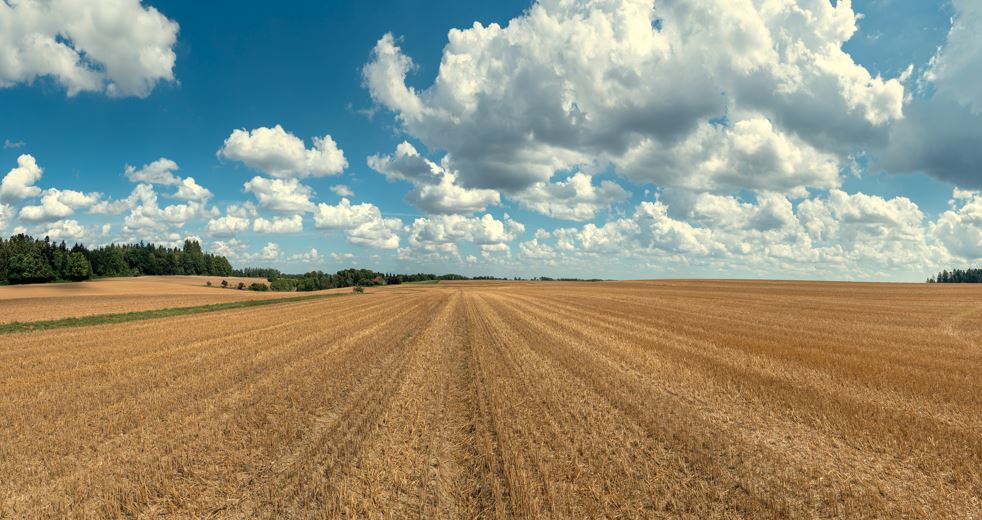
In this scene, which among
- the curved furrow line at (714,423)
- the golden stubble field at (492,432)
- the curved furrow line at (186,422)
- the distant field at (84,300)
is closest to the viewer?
the golden stubble field at (492,432)

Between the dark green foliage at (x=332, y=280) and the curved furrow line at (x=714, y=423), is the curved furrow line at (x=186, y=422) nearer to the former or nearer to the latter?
the curved furrow line at (x=714, y=423)

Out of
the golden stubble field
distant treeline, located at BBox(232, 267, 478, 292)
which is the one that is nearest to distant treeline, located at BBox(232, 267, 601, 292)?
distant treeline, located at BBox(232, 267, 478, 292)

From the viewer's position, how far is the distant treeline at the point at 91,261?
316ft

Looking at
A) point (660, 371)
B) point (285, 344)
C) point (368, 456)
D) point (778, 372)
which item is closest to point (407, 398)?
point (368, 456)

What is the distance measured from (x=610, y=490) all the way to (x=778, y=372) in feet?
30.2

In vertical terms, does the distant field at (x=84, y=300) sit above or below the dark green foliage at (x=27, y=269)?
below

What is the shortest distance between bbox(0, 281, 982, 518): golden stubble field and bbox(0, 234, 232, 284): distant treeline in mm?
122531

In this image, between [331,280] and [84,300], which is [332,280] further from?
[84,300]

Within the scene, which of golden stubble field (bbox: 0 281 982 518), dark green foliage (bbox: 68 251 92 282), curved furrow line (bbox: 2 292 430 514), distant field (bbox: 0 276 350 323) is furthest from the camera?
dark green foliage (bbox: 68 251 92 282)

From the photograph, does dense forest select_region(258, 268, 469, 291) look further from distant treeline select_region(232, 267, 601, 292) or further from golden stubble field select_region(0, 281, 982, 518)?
golden stubble field select_region(0, 281, 982, 518)

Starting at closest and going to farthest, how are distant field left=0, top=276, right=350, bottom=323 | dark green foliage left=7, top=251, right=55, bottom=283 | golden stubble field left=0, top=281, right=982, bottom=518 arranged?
golden stubble field left=0, top=281, right=982, bottom=518 → distant field left=0, top=276, right=350, bottom=323 → dark green foliage left=7, top=251, right=55, bottom=283

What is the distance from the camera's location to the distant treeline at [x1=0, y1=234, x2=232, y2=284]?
96.2 metres

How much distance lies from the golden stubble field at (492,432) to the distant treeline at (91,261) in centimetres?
12253

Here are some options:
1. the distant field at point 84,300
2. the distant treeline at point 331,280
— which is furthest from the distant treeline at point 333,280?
the distant field at point 84,300
